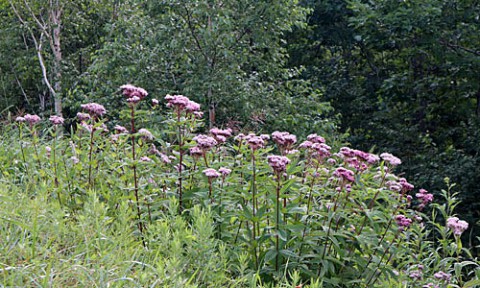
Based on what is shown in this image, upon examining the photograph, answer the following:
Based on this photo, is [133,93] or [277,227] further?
[133,93]

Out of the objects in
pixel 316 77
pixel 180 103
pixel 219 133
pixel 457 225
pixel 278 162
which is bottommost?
pixel 316 77

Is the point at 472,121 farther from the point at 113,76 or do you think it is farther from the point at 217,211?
the point at 217,211

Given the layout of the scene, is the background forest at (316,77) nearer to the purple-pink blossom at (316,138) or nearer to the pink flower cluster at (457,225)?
the purple-pink blossom at (316,138)

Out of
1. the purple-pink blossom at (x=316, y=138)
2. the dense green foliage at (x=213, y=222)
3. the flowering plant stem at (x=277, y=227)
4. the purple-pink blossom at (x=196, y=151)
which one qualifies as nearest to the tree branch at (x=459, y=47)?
the dense green foliage at (x=213, y=222)

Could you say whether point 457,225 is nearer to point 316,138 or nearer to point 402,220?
point 402,220

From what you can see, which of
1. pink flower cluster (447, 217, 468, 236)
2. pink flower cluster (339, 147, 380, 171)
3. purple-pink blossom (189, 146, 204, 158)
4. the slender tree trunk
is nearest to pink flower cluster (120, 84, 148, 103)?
purple-pink blossom (189, 146, 204, 158)

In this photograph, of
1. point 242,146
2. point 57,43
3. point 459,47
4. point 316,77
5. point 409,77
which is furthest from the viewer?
point 57,43

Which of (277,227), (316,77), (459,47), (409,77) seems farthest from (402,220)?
(316,77)

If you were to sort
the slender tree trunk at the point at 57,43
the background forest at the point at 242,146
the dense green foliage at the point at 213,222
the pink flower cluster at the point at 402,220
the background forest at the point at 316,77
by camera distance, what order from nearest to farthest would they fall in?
the dense green foliage at the point at 213,222 → the background forest at the point at 242,146 → the pink flower cluster at the point at 402,220 → the background forest at the point at 316,77 → the slender tree trunk at the point at 57,43

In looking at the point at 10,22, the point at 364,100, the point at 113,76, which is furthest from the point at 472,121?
the point at 10,22

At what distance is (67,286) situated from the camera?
7.24ft

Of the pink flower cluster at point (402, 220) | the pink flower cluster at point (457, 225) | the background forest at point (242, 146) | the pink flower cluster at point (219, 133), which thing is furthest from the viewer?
the pink flower cluster at point (219, 133)

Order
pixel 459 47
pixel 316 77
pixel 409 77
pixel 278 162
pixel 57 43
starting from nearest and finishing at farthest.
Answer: pixel 278 162 < pixel 459 47 < pixel 409 77 < pixel 316 77 < pixel 57 43

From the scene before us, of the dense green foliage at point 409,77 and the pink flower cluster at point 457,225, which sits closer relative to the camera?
the pink flower cluster at point 457,225
